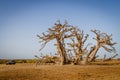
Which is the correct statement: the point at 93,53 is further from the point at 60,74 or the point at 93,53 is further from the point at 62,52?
the point at 60,74

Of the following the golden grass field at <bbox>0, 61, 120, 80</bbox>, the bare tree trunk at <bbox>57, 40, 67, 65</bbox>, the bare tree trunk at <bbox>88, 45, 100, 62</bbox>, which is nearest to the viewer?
the golden grass field at <bbox>0, 61, 120, 80</bbox>

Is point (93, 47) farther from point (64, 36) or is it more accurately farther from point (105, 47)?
point (64, 36)

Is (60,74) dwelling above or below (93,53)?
below

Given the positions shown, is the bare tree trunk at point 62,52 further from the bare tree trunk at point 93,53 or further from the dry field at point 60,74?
the dry field at point 60,74

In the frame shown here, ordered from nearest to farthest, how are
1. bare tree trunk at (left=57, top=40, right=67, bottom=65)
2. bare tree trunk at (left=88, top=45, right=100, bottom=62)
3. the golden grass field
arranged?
the golden grass field → bare tree trunk at (left=57, top=40, right=67, bottom=65) → bare tree trunk at (left=88, top=45, right=100, bottom=62)

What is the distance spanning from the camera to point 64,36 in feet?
120

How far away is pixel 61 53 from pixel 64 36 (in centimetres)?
251

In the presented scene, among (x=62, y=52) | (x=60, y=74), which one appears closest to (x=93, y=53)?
(x=62, y=52)

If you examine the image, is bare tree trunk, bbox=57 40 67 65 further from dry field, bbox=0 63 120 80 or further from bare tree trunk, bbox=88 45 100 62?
dry field, bbox=0 63 120 80

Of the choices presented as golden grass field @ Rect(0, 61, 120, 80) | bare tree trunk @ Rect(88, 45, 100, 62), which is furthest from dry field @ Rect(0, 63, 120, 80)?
bare tree trunk @ Rect(88, 45, 100, 62)

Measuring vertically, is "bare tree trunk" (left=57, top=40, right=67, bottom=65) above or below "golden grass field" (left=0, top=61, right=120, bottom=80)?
above

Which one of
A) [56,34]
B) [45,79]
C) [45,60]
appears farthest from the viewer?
[45,60]

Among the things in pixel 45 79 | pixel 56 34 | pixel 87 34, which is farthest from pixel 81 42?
pixel 45 79

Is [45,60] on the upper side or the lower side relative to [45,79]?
upper
